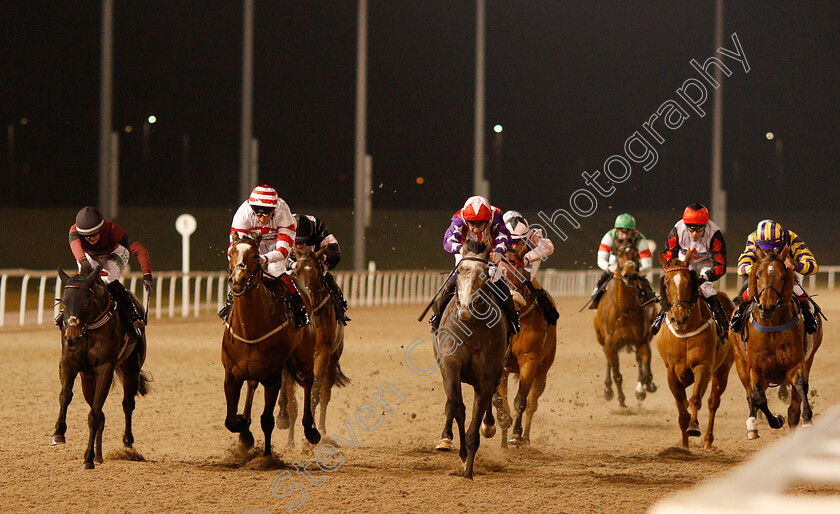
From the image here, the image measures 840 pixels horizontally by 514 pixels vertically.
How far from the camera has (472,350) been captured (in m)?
Result: 7.76

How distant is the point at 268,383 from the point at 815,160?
64.1 meters

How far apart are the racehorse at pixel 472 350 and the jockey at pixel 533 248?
2.07 m

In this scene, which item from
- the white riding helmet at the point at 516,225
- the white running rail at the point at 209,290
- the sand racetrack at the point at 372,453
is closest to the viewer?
the sand racetrack at the point at 372,453

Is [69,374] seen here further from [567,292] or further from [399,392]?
[567,292]

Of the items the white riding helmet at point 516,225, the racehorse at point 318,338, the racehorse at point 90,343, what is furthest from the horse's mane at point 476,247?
the racehorse at point 90,343

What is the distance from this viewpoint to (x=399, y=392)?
1255cm

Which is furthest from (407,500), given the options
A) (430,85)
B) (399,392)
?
(430,85)

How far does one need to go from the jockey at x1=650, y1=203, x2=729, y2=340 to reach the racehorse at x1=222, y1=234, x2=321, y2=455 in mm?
3525

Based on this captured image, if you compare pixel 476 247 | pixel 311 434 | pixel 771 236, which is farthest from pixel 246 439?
pixel 771 236

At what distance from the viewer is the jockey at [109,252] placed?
8164mm

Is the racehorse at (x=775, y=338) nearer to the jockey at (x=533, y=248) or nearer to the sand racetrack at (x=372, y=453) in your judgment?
the sand racetrack at (x=372, y=453)

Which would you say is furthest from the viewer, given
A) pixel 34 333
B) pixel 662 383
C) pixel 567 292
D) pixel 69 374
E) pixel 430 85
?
pixel 430 85

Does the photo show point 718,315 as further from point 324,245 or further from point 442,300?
point 324,245

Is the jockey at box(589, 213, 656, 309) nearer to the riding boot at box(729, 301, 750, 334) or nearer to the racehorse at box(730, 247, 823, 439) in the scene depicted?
the riding boot at box(729, 301, 750, 334)
